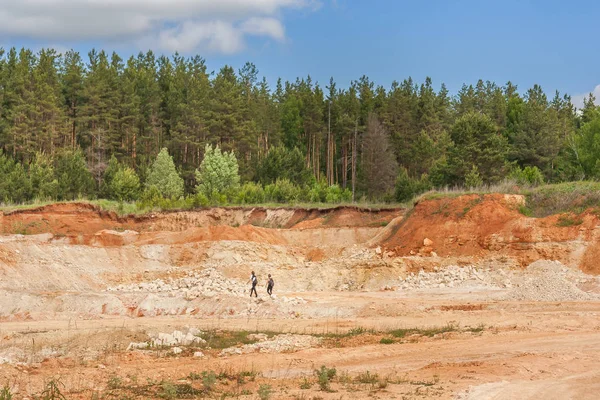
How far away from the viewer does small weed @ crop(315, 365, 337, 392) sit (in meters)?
16.6

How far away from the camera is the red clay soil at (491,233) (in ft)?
120

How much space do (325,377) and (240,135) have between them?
7759cm

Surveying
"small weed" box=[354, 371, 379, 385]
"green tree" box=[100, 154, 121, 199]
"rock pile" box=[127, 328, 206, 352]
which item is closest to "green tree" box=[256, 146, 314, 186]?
"green tree" box=[100, 154, 121, 199]

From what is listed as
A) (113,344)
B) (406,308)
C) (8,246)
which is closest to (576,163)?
(406,308)

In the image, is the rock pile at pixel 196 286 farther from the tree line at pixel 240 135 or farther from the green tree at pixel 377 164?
the green tree at pixel 377 164

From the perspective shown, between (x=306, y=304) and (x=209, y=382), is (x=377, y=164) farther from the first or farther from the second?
(x=209, y=382)

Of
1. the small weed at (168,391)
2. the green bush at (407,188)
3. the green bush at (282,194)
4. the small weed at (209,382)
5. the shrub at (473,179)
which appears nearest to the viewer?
the small weed at (168,391)

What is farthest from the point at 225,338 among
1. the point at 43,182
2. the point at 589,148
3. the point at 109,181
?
the point at 589,148

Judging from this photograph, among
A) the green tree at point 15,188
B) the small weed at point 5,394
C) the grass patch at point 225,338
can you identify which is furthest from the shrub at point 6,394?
the green tree at point 15,188

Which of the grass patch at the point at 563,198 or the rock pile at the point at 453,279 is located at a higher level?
the grass patch at the point at 563,198

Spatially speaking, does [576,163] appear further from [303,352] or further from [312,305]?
[303,352]

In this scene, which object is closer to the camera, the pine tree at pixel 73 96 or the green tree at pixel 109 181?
the green tree at pixel 109 181

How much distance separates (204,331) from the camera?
25469 mm

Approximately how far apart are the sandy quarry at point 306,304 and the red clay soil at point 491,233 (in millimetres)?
95
